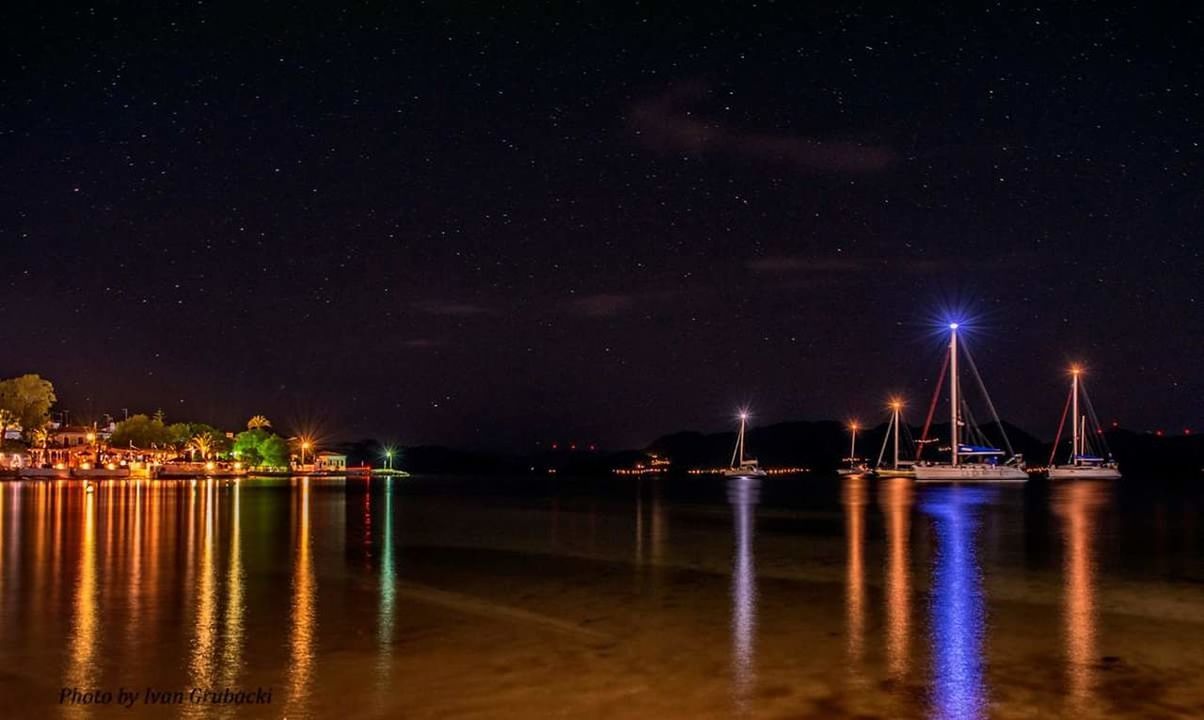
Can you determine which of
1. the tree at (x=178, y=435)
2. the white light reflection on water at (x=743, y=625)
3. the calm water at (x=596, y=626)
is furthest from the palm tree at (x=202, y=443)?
the white light reflection on water at (x=743, y=625)

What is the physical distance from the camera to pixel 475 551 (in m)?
32.9

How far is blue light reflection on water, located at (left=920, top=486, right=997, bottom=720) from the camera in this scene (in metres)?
12.5

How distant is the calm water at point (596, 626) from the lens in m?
12.5

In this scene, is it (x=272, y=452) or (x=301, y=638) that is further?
(x=272, y=452)

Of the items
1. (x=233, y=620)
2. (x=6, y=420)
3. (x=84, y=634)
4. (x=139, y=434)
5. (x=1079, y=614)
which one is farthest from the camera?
(x=139, y=434)

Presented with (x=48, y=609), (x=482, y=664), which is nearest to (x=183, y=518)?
(x=48, y=609)

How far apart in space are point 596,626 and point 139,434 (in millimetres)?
169457

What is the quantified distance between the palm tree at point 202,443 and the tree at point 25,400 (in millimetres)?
49568

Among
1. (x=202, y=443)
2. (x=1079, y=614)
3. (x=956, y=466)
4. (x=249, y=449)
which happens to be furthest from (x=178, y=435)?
(x=1079, y=614)

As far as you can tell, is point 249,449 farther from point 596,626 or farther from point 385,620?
point 596,626

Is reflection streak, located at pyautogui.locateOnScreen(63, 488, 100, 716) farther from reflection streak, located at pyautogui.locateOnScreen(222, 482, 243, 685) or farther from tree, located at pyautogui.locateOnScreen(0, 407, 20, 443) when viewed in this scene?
tree, located at pyautogui.locateOnScreen(0, 407, 20, 443)

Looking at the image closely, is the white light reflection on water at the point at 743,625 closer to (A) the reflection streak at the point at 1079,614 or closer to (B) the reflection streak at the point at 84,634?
(A) the reflection streak at the point at 1079,614

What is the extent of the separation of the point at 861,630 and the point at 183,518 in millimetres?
36079

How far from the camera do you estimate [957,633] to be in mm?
17453
